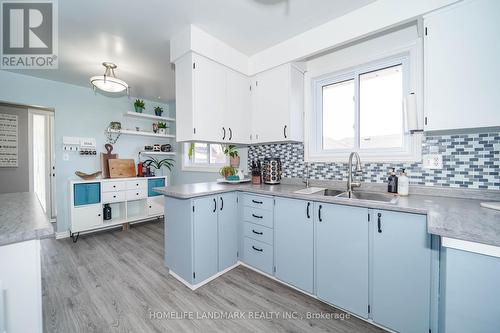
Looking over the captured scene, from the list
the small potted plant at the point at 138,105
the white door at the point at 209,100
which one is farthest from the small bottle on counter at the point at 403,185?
the small potted plant at the point at 138,105

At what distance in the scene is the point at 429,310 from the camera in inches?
49.3

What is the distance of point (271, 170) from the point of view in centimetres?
252

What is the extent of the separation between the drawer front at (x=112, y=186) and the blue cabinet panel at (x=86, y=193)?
79 mm

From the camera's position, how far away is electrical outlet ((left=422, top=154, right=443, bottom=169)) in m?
1.65

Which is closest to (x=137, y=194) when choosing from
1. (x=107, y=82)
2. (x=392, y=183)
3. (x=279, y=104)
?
(x=107, y=82)

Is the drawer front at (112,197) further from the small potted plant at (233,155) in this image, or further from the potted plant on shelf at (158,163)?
the small potted plant at (233,155)

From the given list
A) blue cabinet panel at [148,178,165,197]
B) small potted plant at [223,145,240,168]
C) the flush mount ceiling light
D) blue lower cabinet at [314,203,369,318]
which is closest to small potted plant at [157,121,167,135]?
blue cabinet panel at [148,178,165,197]

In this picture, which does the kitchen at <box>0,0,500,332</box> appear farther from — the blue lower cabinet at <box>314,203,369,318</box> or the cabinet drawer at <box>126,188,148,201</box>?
the cabinet drawer at <box>126,188,148,201</box>

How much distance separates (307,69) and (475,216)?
2.11 m

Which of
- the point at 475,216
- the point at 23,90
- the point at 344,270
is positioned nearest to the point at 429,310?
the point at 344,270

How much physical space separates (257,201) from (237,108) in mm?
1238

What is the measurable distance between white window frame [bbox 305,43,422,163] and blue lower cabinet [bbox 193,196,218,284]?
4.29ft

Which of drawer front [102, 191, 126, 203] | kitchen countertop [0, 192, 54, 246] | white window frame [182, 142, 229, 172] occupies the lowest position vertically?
drawer front [102, 191, 126, 203]

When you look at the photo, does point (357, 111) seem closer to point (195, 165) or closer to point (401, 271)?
point (401, 271)
